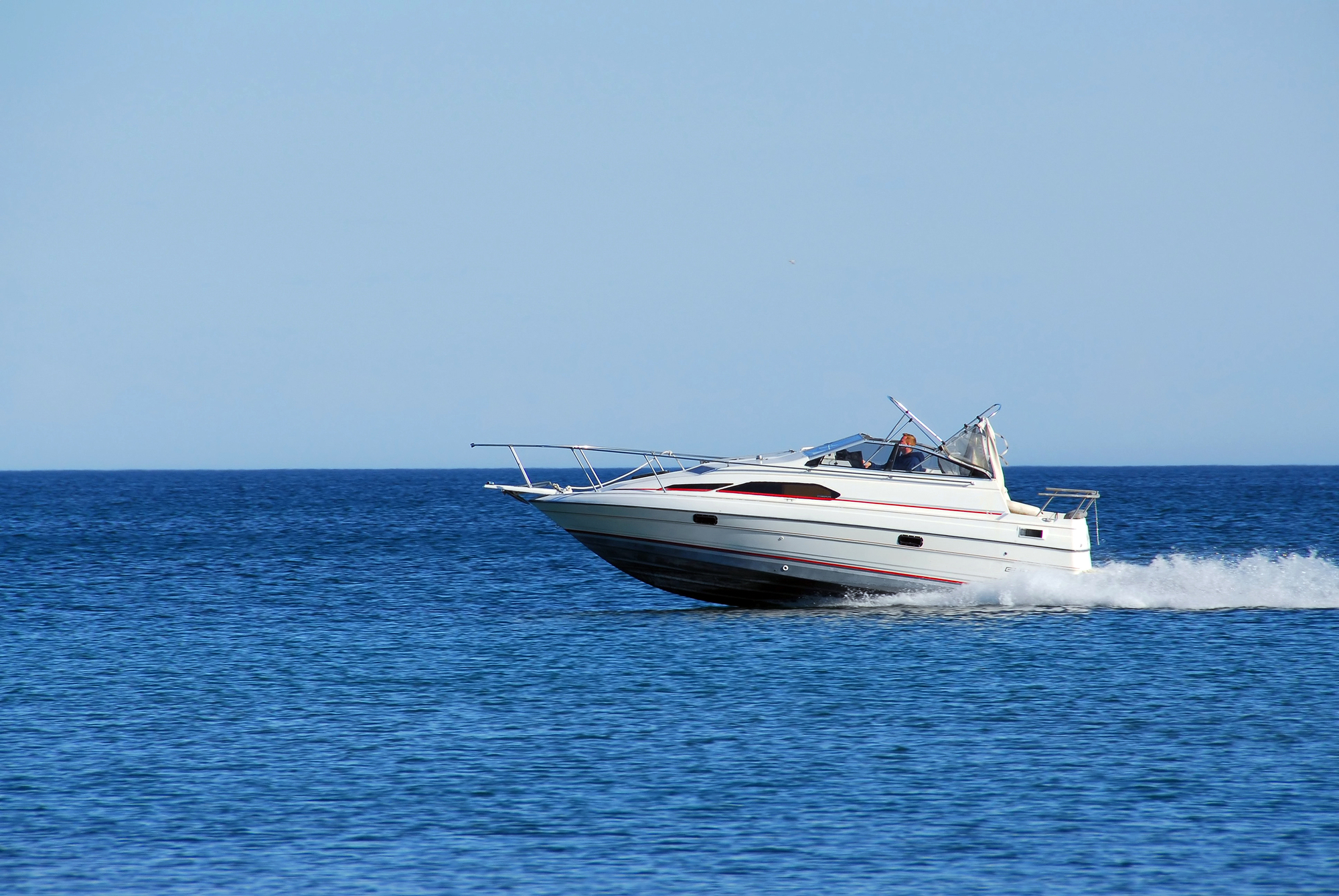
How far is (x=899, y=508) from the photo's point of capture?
21234 millimetres

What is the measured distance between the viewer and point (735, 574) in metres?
21.5

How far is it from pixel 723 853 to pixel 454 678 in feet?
26.4

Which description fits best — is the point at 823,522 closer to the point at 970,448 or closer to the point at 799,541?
the point at 799,541

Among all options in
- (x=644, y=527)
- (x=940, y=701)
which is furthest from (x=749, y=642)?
(x=940, y=701)

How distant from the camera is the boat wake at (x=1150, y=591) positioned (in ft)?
71.2

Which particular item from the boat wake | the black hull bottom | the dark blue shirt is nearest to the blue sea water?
the boat wake

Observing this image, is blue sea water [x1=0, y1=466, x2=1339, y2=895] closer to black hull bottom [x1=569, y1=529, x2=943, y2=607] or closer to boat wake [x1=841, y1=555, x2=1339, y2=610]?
boat wake [x1=841, y1=555, x2=1339, y2=610]

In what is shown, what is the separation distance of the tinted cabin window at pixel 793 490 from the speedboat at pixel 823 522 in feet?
0.06

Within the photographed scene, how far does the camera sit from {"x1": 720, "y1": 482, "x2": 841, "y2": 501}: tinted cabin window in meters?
21.2

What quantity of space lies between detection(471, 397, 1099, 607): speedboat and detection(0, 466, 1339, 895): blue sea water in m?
0.63

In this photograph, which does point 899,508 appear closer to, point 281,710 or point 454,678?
point 454,678

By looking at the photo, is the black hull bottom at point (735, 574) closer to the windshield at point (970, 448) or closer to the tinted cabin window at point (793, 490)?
the tinted cabin window at point (793, 490)

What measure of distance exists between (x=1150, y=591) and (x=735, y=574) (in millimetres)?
8452

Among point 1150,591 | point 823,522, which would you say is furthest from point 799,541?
point 1150,591
